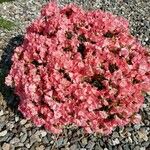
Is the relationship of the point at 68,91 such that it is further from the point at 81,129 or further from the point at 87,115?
the point at 81,129

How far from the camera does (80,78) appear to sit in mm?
7832

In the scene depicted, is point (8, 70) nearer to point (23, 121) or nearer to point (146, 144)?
point (23, 121)

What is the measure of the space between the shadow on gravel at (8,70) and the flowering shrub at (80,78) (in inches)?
34.4

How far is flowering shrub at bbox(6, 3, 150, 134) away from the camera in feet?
25.5

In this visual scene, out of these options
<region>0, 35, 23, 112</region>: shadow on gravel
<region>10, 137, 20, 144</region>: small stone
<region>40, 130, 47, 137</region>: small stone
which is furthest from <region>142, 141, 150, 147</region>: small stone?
<region>0, 35, 23, 112</region>: shadow on gravel

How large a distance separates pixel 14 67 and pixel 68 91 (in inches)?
47.0

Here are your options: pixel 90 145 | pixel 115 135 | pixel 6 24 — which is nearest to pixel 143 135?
pixel 115 135

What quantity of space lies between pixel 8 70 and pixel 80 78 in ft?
9.20

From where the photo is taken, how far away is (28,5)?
14.6m

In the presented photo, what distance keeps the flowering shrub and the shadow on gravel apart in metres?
0.87

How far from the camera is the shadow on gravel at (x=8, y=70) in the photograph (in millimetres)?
9179

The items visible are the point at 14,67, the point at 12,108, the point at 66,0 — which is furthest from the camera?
the point at 66,0

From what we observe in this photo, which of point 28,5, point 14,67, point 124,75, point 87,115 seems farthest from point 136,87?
point 28,5

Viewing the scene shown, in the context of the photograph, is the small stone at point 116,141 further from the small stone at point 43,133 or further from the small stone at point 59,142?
the small stone at point 43,133
